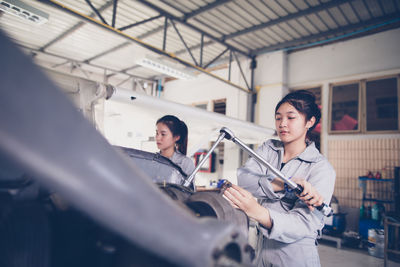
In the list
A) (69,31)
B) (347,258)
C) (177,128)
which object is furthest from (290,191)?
(69,31)

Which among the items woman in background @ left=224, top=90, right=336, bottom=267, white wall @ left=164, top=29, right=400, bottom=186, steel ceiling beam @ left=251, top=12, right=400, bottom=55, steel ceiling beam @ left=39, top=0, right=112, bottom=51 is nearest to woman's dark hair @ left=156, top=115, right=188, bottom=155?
woman in background @ left=224, top=90, right=336, bottom=267

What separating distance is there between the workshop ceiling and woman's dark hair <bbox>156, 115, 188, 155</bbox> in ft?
8.27

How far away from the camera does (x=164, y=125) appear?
2.08 meters

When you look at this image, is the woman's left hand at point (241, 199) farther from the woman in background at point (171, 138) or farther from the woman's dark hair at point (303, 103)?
the woman in background at point (171, 138)

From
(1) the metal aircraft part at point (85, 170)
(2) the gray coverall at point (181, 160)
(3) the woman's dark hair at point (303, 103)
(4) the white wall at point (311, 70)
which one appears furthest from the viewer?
(4) the white wall at point (311, 70)

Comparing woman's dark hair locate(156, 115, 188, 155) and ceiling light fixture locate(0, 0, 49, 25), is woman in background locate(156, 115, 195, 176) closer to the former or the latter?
woman's dark hair locate(156, 115, 188, 155)

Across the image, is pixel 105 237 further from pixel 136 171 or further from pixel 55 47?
pixel 55 47

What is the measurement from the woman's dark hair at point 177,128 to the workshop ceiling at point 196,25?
→ 2.52m

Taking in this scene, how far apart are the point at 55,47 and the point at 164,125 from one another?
623cm

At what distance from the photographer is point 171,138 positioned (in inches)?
82.9

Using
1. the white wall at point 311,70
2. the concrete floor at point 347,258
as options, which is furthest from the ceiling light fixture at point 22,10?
the concrete floor at point 347,258

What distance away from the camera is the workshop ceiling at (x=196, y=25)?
4.27m

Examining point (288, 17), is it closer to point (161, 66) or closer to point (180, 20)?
point (180, 20)

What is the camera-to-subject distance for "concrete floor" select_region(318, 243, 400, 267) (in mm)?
3391
